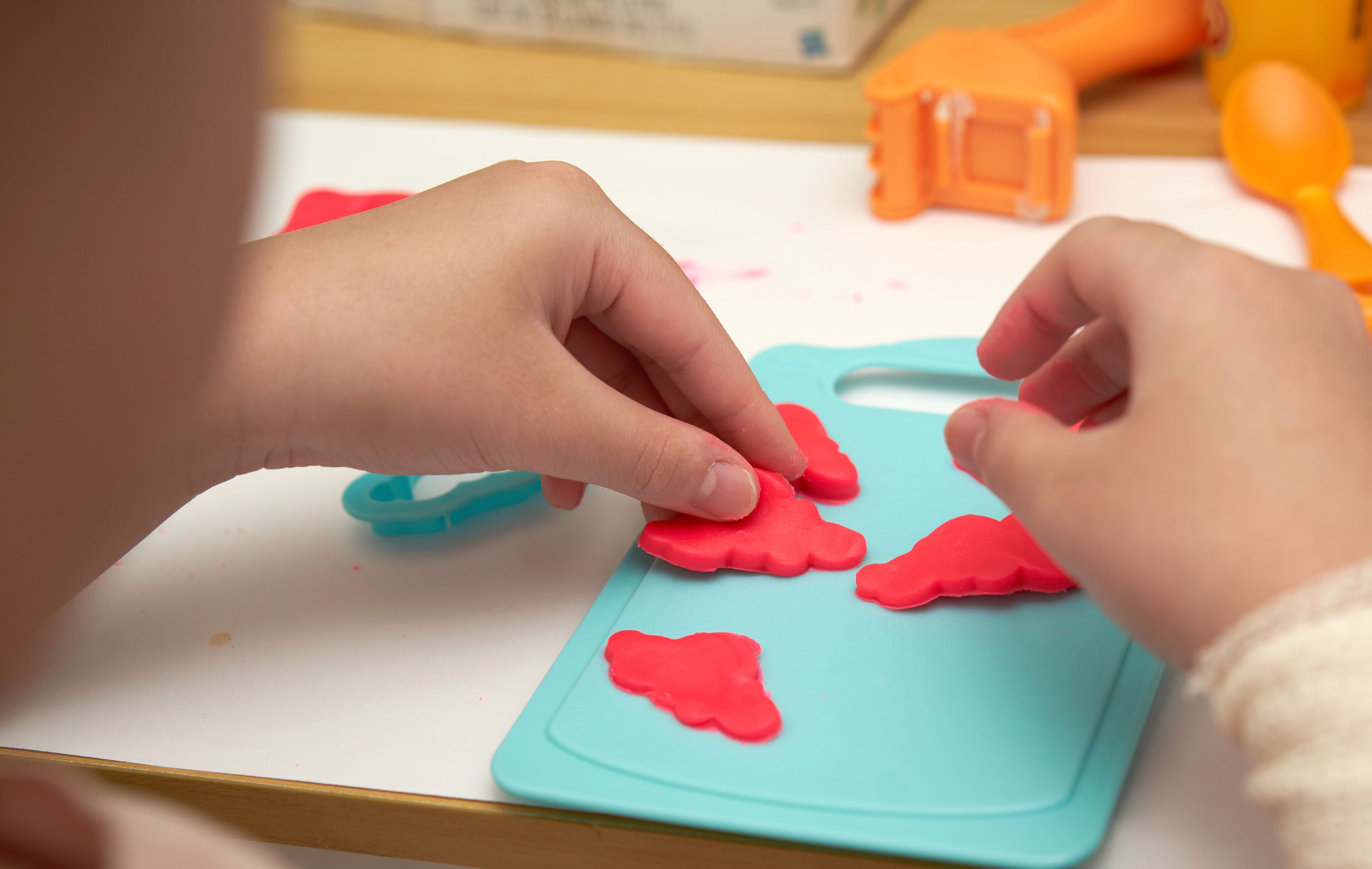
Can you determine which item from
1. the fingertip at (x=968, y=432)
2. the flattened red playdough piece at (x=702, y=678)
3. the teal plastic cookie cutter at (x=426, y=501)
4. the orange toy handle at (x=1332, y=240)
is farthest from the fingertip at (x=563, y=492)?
the orange toy handle at (x=1332, y=240)

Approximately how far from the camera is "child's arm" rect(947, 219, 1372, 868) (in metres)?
0.40

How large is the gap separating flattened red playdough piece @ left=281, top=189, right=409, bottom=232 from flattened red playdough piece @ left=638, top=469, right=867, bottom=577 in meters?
0.47

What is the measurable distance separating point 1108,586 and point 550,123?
0.92m

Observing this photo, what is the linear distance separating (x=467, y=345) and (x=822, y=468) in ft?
0.78

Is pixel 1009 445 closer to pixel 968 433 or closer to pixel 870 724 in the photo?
pixel 968 433

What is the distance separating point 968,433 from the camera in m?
0.53

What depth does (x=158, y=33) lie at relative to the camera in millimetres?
232

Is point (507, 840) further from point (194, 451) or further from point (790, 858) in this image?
point (194, 451)

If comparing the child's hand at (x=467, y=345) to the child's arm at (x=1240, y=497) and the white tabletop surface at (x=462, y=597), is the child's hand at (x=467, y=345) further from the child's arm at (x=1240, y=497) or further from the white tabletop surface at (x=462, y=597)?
the child's arm at (x=1240, y=497)

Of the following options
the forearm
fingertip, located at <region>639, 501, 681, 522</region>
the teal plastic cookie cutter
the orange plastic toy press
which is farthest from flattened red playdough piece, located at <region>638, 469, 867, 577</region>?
the orange plastic toy press

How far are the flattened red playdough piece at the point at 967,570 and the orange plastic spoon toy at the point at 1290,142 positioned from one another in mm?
445

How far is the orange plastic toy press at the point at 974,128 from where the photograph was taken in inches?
36.0

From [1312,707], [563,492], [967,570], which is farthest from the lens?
[563,492]

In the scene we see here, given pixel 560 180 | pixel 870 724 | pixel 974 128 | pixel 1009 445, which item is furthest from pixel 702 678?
pixel 974 128
